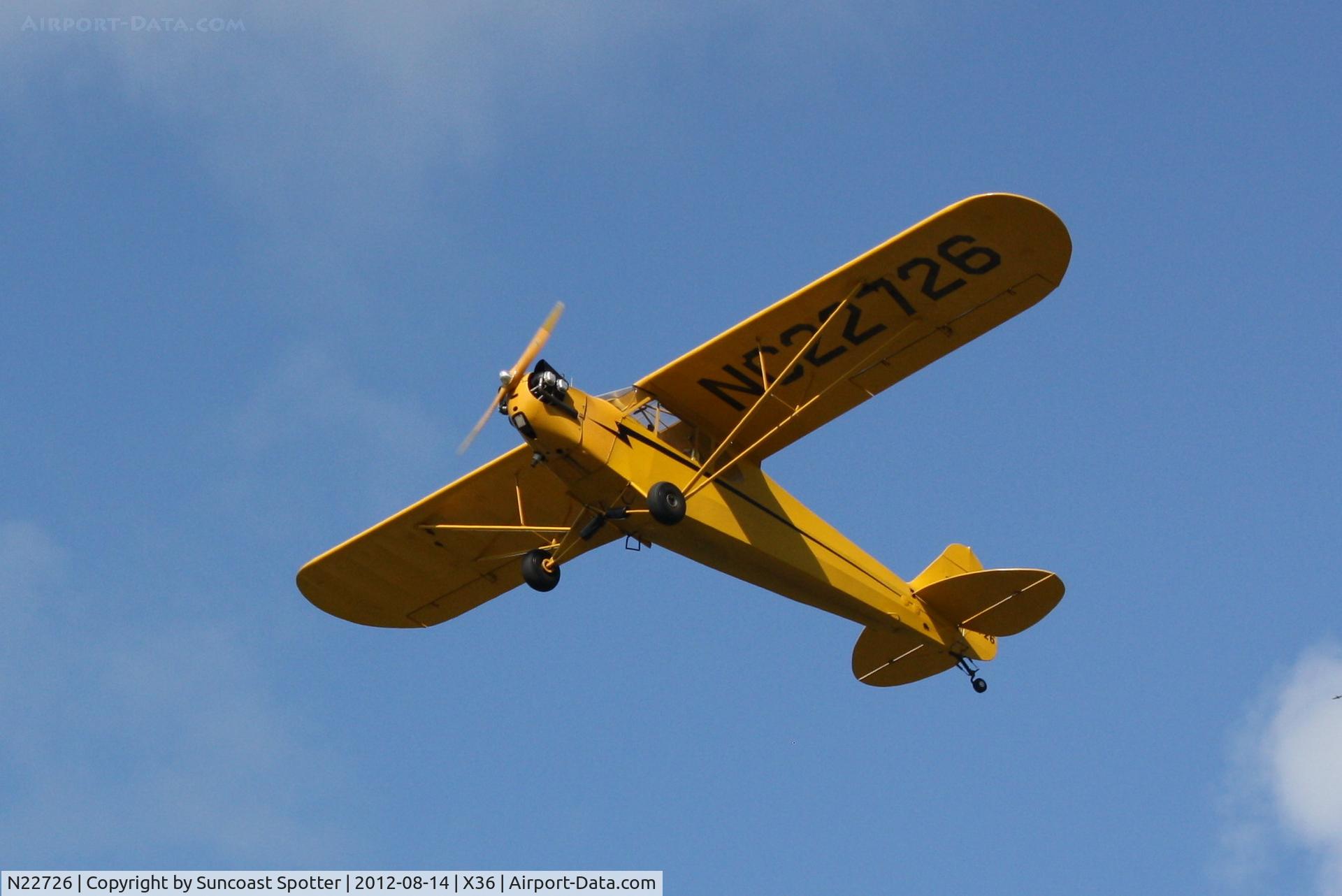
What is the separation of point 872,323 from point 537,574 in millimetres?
4187

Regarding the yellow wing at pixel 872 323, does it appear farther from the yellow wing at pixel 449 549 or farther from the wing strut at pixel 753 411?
the yellow wing at pixel 449 549

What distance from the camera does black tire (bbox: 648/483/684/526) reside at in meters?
16.3

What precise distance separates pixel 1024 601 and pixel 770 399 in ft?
13.7

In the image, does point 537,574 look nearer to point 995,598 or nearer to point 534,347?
point 534,347

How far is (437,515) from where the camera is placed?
19.6m

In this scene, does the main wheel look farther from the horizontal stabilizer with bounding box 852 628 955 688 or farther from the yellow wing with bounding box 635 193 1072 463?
the horizontal stabilizer with bounding box 852 628 955 688

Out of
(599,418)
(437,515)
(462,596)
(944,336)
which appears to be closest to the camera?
(599,418)

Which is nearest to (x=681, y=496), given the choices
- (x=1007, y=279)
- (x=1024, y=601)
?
(x=1007, y=279)

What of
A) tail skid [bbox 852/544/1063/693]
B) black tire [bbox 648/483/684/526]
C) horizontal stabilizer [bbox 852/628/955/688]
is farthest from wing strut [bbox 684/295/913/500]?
horizontal stabilizer [bbox 852/628/955/688]

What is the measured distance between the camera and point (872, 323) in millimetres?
17562

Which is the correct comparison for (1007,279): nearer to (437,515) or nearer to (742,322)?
(742,322)

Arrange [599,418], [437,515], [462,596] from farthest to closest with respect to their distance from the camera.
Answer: [462,596], [437,515], [599,418]

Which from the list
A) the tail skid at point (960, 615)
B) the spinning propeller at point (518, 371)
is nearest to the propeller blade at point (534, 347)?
the spinning propeller at point (518, 371)

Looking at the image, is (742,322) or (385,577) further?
(385,577)
